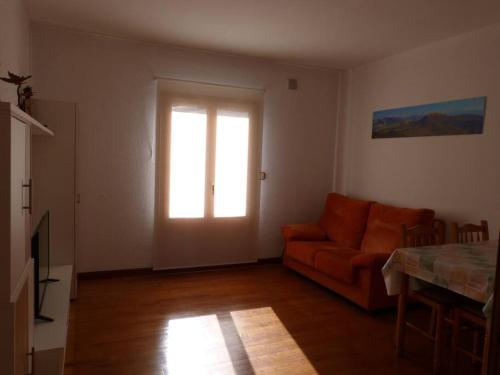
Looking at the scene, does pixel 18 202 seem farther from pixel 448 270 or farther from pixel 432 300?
pixel 432 300

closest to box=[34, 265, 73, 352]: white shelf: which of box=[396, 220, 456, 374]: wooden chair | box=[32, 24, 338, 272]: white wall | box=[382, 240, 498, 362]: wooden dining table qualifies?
box=[32, 24, 338, 272]: white wall

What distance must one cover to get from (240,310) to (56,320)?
1.54 metres

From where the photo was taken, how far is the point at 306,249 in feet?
13.4

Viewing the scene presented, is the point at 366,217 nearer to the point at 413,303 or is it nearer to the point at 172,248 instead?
the point at 413,303

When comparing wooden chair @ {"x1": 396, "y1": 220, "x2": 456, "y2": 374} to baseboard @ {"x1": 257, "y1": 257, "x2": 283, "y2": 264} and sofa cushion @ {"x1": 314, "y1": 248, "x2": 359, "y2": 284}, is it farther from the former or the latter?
baseboard @ {"x1": 257, "y1": 257, "x2": 283, "y2": 264}

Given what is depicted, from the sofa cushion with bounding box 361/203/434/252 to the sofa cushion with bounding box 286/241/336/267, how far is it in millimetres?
426

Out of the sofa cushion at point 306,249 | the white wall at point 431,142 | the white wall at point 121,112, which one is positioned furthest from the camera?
the sofa cushion at point 306,249

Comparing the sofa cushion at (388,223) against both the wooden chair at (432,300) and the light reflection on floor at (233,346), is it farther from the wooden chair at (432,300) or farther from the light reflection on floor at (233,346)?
the light reflection on floor at (233,346)

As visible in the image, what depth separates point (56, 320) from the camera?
2312mm

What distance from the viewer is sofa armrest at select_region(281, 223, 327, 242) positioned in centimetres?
440

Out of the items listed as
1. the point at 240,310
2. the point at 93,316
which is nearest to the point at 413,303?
the point at 240,310

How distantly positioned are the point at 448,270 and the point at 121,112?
3.40m

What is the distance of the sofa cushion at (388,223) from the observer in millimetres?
3525

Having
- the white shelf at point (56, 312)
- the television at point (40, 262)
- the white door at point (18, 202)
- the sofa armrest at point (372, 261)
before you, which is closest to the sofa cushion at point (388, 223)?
the sofa armrest at point (372, 261)
